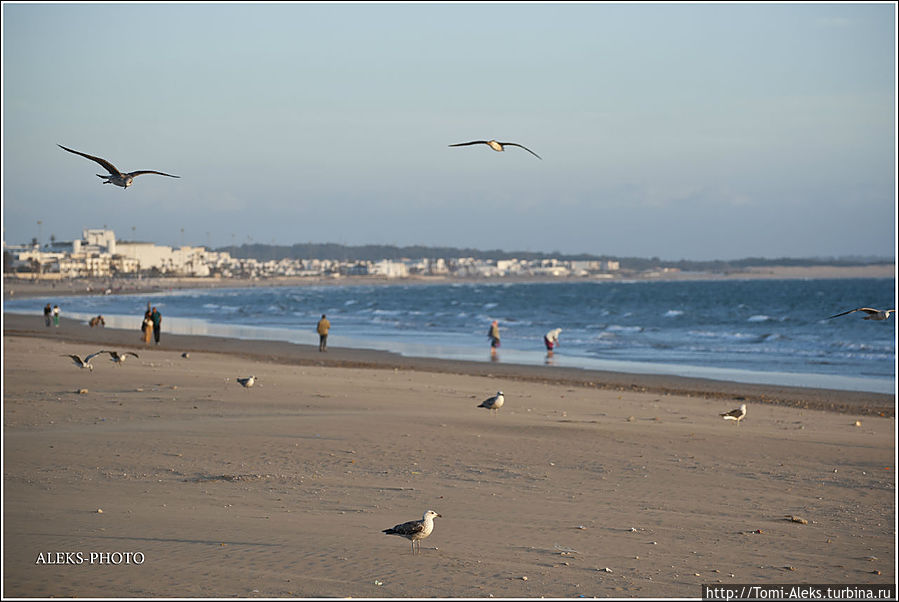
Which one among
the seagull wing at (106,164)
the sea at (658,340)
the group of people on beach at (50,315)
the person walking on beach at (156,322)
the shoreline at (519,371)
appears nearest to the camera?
the seagull wing at (106,164)

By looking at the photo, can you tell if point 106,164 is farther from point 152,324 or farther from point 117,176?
point 152,324

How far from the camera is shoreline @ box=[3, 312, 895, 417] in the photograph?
2033cm

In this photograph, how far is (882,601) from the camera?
6734 mm

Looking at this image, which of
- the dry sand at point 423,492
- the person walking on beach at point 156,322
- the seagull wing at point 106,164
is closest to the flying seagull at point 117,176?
the seagull wing at point 106,164

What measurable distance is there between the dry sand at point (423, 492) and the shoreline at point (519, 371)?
1736 millimetres

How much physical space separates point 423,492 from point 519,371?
683 inches

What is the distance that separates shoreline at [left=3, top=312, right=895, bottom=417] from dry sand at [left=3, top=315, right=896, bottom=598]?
5.69 feet

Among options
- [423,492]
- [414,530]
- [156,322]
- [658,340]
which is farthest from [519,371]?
[414,530]

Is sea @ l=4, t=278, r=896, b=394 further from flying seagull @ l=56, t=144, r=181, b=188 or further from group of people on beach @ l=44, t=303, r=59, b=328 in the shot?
flying seagull @ l=56, t=144, r=181, b=188

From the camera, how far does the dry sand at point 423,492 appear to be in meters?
6.74

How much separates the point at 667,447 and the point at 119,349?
22.7 m

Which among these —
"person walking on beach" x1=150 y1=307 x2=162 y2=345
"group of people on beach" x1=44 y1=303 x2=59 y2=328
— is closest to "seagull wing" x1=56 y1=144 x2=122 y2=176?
"person walking on beach" x1=150 y1=307 x2=162 y2=345

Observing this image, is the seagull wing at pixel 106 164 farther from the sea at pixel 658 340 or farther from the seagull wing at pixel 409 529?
the sea at pixel 658 340

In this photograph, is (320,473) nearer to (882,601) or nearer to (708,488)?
(708,488)
